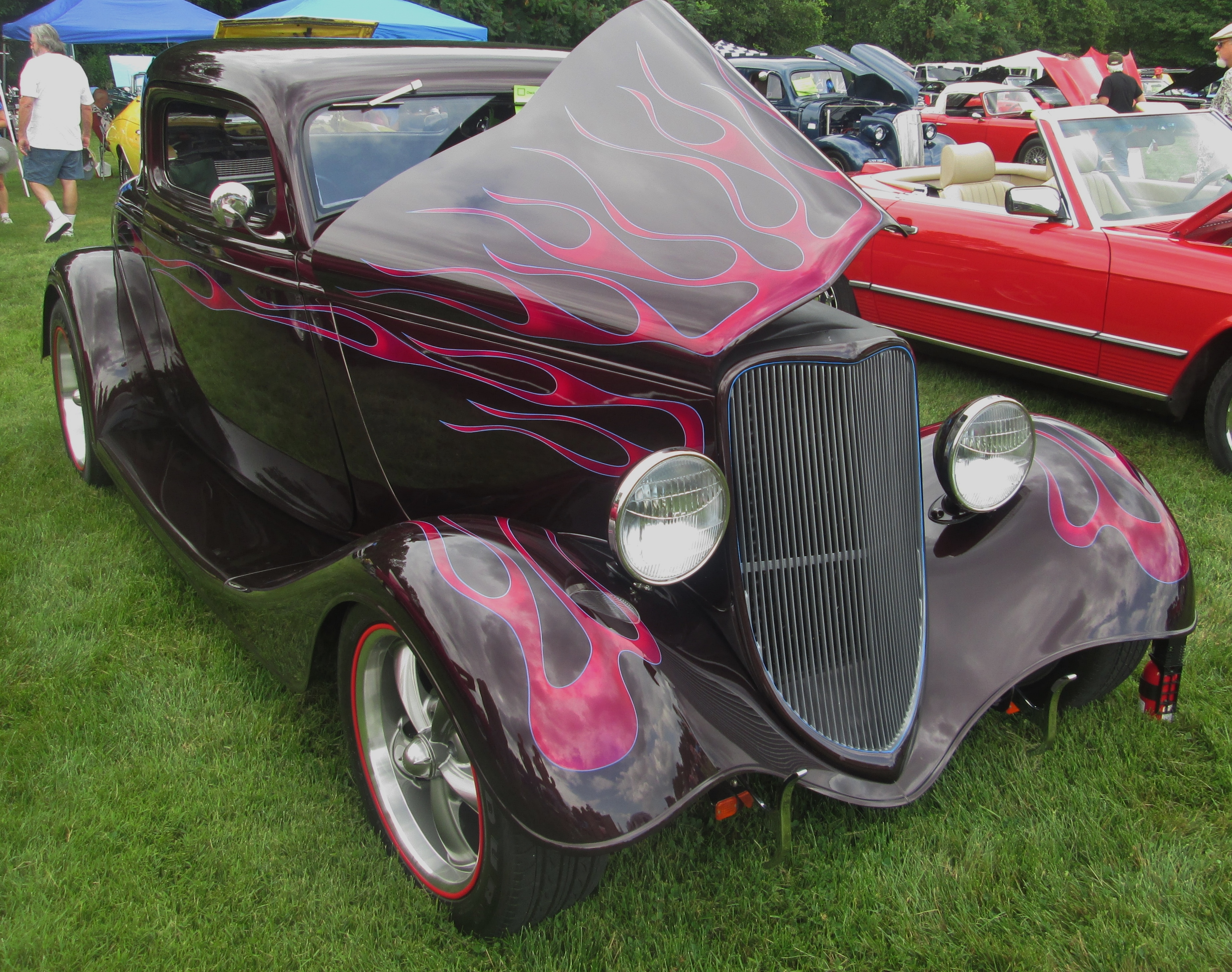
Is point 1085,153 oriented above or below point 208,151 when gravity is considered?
below

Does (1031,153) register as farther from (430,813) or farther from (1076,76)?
(430,813)

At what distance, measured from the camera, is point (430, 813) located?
2158 millimetres

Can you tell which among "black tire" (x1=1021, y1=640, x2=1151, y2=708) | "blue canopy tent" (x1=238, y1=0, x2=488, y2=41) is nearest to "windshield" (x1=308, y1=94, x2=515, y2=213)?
"black tire" (x1=1021, y1=640, x2=1151, y2=708)

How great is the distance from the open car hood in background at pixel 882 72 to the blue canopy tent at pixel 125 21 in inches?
379

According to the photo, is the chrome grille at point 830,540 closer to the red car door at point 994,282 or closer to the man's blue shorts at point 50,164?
the red car door at point 994,282

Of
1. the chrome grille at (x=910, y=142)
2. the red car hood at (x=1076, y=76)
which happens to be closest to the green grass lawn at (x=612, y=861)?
the chrome grille at (x=910, y=142)

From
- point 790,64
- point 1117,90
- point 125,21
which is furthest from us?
point 790,64

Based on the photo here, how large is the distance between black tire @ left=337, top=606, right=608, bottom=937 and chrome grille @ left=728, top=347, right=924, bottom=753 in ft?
2.01

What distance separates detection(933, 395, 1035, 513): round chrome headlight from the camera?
2320 millimetres

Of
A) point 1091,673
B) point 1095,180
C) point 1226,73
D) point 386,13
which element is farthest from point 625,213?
point 386,13

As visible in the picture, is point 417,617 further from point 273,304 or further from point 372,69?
point 372,69

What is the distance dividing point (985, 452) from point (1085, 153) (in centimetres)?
356

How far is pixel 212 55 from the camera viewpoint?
120 inches

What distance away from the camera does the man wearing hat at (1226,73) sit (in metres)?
6.88
